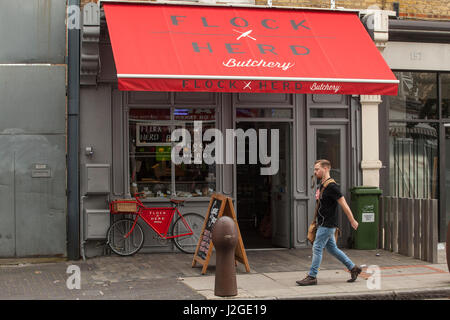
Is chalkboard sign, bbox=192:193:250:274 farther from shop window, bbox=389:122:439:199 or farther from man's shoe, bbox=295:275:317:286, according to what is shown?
shop window, bbox=389:122:439:199

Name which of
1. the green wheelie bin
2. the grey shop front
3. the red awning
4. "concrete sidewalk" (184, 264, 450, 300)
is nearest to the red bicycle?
the grey shop front

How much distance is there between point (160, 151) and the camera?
11.8 meters

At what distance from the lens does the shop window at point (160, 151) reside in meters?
11.8

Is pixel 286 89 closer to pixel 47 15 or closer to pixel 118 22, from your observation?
pixel 118 22

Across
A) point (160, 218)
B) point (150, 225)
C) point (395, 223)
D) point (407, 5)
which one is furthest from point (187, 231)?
point (407, 5)

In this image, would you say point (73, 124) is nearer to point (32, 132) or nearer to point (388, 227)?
point (32, 132)

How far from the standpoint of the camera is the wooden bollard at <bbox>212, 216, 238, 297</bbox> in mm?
8094

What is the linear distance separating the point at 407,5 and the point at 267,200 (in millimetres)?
5211

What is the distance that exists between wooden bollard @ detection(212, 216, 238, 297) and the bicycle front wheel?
361 cm

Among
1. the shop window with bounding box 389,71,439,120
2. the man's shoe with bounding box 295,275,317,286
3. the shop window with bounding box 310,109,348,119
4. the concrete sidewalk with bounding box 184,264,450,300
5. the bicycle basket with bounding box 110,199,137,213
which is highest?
the shop window with bounding box 389,71,439,120

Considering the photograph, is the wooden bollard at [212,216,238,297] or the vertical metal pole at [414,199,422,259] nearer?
the wooden bollard at [212,216,238,297]

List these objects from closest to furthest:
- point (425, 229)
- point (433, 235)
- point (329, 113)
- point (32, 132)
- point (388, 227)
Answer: point (433, 235) < point (425, 229) < point (32, 132) < point (388, 227) < point (329, 113)
